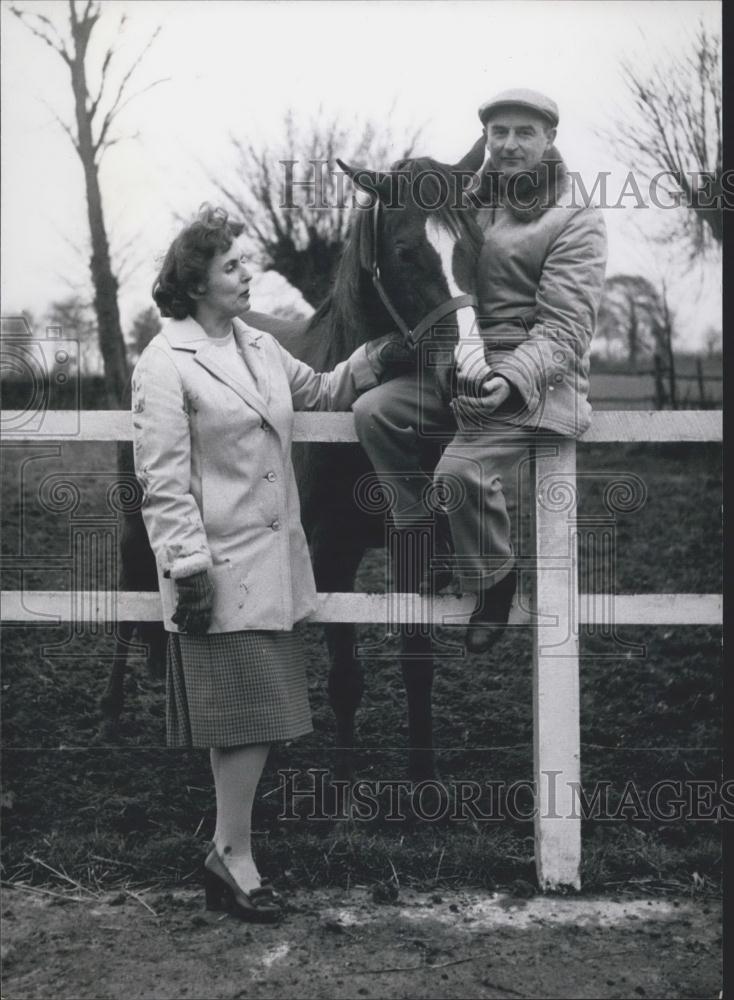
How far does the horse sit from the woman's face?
0.50m

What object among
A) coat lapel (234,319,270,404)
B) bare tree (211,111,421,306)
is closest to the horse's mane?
coat lapel (234,319,270,404)

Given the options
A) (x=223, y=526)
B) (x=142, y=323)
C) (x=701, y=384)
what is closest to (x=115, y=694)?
(x=223, y=526)

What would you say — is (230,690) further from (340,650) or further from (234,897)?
(340,650)

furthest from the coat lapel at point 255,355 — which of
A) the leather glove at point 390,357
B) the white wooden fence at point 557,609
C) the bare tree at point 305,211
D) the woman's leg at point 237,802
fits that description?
the bare tree at point 305,211

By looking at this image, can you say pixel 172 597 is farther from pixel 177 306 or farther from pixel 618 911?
pixel 618 911

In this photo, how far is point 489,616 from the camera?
2.90 meters

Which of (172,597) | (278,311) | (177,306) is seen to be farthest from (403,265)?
(278,311)

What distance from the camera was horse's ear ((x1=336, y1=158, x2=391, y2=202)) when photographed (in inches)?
120

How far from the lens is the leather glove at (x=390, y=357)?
3.03m

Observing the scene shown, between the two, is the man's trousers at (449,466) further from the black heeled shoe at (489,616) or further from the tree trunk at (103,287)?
the tree trunk at (103,287)

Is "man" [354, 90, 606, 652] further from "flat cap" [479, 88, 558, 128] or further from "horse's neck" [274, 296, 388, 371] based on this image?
A: "horse's neck" [274, 296, 388, 371]

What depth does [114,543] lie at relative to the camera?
6246mm

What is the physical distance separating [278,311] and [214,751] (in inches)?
208

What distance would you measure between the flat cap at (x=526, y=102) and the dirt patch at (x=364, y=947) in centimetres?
231
